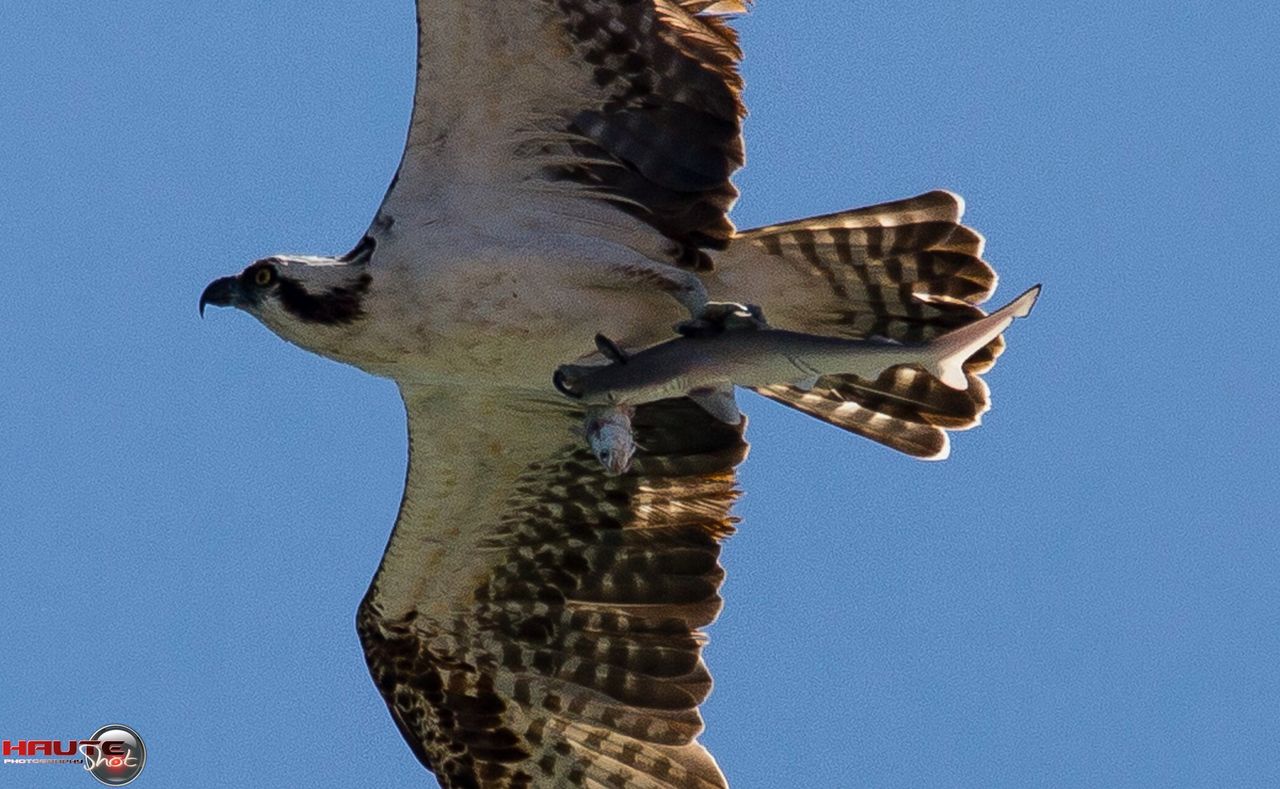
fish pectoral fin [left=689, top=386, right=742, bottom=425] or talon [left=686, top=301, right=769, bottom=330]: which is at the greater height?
talon [left=686, top=301, right=769, bottom=330]

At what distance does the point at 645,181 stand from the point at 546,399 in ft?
4.63

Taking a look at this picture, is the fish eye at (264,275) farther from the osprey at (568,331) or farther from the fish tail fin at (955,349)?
the fish tail fin at (955,349)

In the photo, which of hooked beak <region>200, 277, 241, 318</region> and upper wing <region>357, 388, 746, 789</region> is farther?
upper wing <region>357, 388, 746, 789</region>

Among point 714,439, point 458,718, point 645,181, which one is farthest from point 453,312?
point 458,718

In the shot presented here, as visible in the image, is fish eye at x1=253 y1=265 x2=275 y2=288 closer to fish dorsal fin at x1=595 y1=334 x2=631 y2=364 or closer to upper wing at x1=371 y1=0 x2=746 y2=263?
upper wing at x1=371 y1=0 x2=746 y2=263

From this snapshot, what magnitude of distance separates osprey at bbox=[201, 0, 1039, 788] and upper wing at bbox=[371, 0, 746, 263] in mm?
12

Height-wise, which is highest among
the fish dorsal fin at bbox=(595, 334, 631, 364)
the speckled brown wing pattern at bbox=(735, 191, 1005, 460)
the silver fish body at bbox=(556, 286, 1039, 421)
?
the speckled brown wing pattern at bbox=(735, 191, 1005, 460)

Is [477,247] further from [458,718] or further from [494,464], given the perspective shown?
[458,718]

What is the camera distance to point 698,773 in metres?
11.9

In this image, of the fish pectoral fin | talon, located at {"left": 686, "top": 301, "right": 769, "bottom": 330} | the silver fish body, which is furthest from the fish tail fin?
the fish pectoral fin

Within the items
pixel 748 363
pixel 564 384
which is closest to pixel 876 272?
pixel 748 363

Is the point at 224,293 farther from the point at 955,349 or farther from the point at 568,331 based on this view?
the point at 955,349

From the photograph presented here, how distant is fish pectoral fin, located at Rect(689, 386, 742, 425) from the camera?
33.0 ft

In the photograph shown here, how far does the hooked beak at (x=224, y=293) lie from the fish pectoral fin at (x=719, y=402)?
86.5 inches
